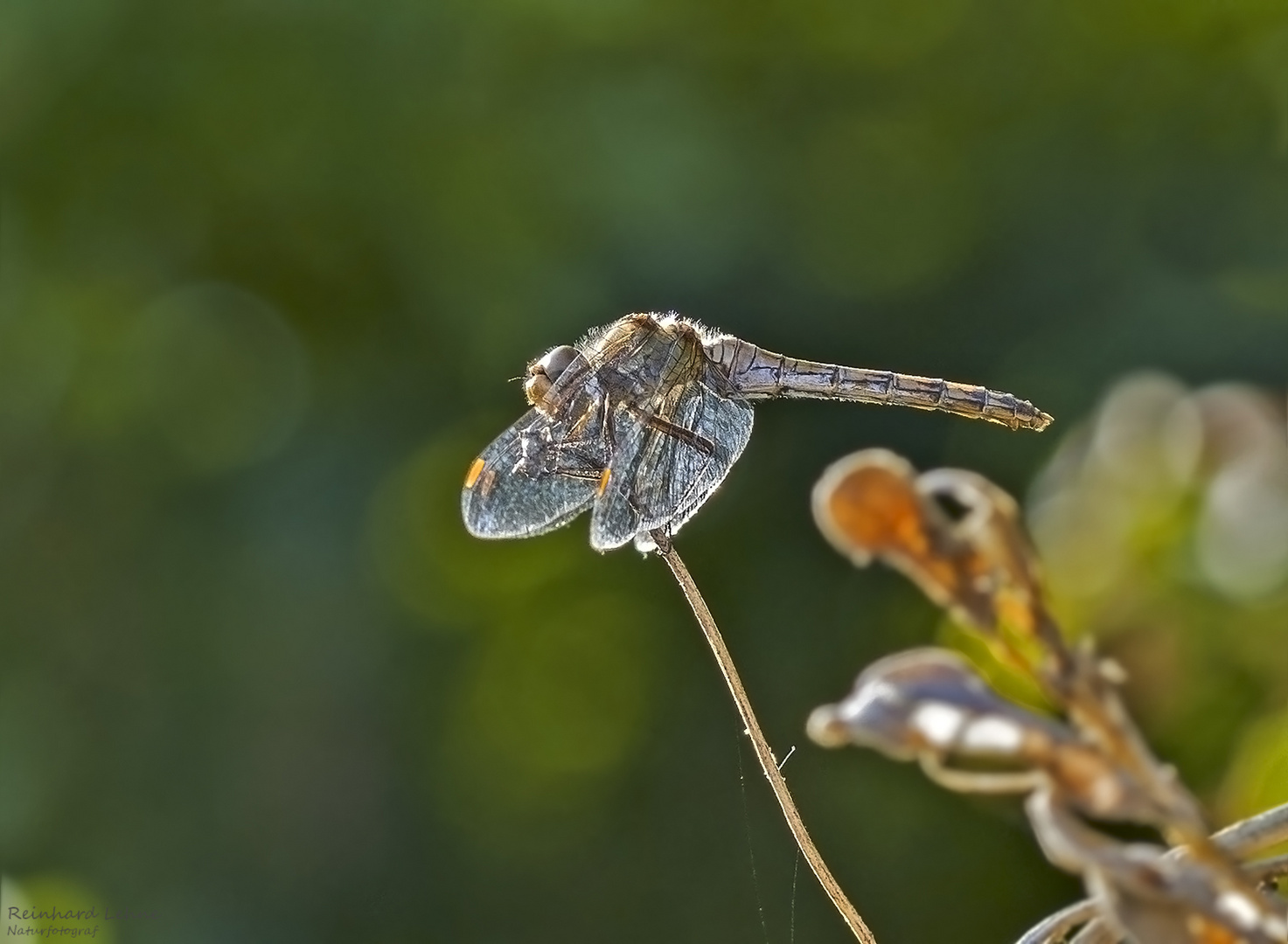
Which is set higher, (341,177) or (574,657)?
(341,177)

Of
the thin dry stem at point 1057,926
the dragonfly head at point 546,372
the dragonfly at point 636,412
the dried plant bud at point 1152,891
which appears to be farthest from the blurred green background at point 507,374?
the dried plant bud at point 1152,891

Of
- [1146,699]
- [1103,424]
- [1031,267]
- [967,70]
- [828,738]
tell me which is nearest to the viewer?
[828,738]

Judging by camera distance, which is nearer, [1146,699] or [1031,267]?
[1146,699]

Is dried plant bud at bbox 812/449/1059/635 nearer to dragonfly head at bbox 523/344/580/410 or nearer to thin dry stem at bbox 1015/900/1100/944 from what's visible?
thin dry stem at bbox 1015/900/1100/944

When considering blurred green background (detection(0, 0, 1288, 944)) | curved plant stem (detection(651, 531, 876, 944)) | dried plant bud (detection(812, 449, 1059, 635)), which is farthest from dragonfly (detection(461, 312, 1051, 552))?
dried plant bud (detection(812, 449, 1059, 635))

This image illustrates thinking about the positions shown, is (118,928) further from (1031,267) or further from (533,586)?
(1031,267)

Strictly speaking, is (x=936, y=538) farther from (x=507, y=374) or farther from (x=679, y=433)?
(x=507, y=374)

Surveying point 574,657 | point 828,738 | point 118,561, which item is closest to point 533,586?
point 574,657
